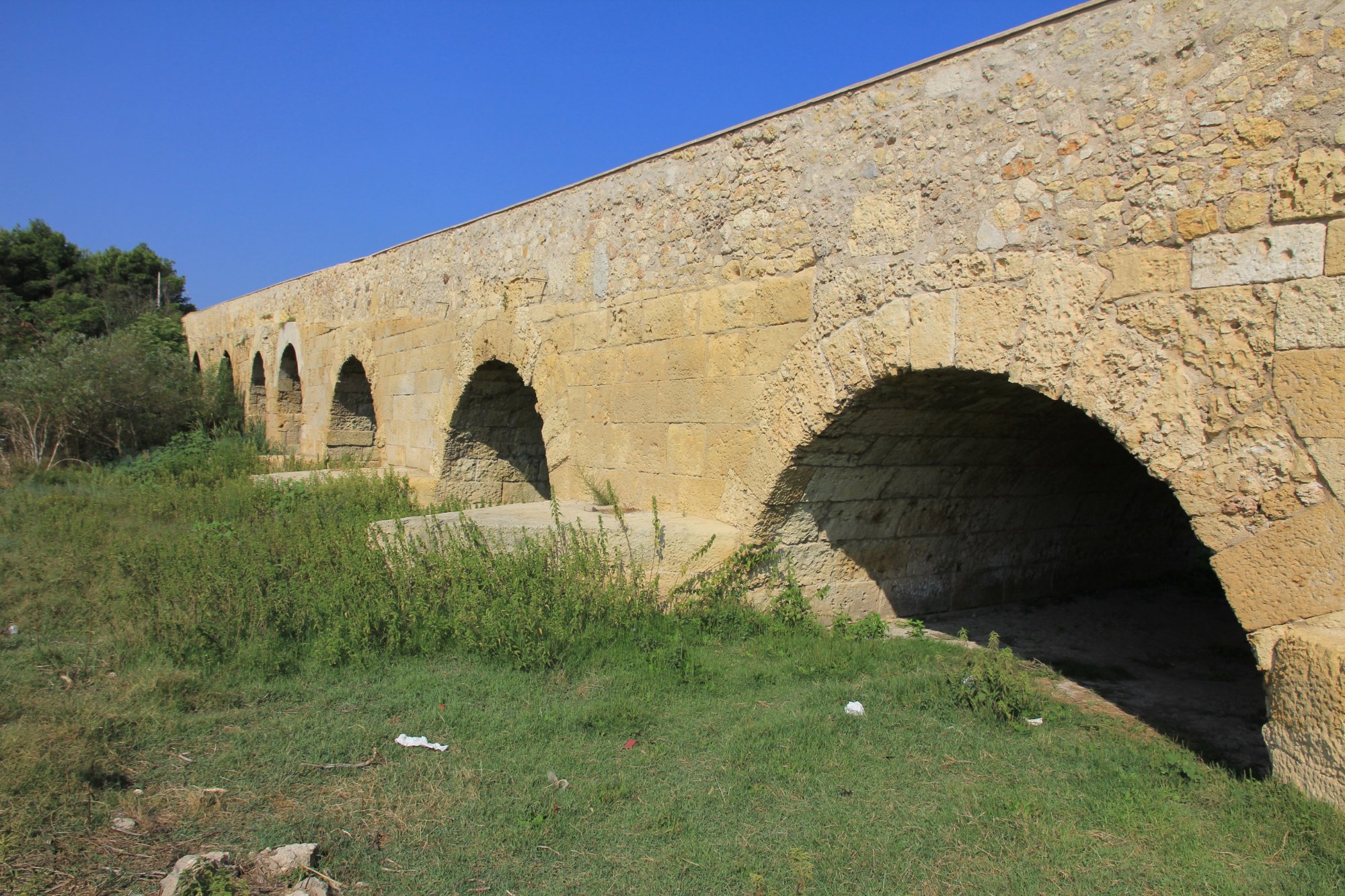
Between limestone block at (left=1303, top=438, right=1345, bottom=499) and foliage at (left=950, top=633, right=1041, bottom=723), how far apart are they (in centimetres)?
155

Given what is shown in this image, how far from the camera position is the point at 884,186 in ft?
14.5

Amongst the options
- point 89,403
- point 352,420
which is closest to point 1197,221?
point 352,420

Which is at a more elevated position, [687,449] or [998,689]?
[687,449]

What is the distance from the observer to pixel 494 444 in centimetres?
900

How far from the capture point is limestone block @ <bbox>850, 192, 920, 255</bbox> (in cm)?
430

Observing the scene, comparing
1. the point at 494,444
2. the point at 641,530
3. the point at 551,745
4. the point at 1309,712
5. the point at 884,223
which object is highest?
the point at 884,223

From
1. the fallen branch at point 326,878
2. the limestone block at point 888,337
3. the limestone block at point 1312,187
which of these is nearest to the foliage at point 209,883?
the fallen branch at point 326,878

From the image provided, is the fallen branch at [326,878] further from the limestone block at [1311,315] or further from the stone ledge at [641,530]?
the limestone block at [1311,315]

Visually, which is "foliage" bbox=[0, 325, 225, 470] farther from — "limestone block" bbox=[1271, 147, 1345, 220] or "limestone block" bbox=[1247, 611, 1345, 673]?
"limestone block" bbox=[1271, 147, 1345, 220]

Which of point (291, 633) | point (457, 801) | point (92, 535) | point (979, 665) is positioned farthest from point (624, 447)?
point (92, 535)

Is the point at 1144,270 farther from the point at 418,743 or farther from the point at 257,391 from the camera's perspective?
the point at 257,391

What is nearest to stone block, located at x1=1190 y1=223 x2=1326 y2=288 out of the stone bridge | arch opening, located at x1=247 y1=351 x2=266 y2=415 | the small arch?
the stone bridge

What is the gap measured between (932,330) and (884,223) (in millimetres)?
658

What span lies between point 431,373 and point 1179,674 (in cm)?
677
